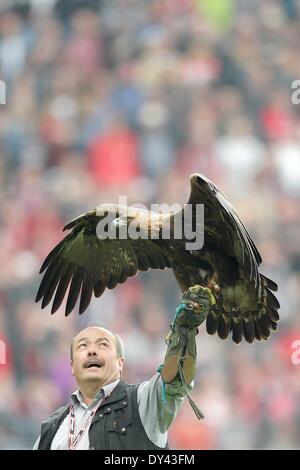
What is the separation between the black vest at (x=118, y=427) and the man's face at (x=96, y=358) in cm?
7

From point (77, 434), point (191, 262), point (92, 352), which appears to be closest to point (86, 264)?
point (191, 262)

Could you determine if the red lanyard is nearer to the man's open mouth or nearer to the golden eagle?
the man's open mouth

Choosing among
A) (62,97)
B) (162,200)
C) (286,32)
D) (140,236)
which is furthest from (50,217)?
(140,236)

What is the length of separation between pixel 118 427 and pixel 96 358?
262 mm

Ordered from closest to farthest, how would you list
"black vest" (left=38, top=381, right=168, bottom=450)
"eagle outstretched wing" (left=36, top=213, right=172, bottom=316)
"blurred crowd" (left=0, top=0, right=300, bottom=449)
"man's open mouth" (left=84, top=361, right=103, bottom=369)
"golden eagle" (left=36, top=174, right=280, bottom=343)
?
"black vest" (left=38, top=381, right=168, bottom=450) < "man's open mouth" (left=84, top=361, right=103, bottom=369) < "golden eagle" (left=36, top=174, right=280, bottom=343) < "eagle outstretched wing" (left=36, top=213, right=172, bottom=316) < "blurred crowd" (left=0, top=0, right=300, bottom=449)

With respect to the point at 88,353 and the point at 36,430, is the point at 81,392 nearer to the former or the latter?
the point at 88,353

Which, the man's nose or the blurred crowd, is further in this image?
the blurred crowd

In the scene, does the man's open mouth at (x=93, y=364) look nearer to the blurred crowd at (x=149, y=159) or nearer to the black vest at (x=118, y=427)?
the black vest at (x=118, y=427)

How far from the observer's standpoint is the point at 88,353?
4699mm

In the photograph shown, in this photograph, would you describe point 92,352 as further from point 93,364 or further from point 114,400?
point 114,400

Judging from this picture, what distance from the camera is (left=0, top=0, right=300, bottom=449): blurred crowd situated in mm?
8648

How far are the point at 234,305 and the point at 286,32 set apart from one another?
6365 millimetres

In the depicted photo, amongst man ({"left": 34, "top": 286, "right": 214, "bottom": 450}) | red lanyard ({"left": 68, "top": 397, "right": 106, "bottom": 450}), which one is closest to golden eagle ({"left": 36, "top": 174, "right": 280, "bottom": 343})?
man ({"left": 34, "top": 286, "right": 214, "bottom": 450})

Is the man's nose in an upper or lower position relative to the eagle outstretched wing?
lower
